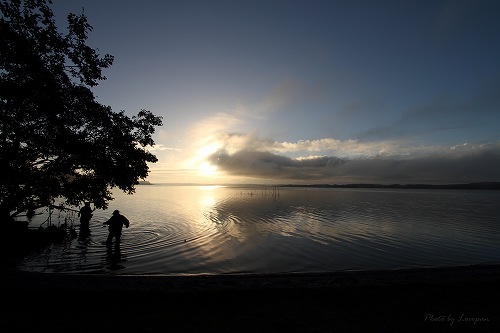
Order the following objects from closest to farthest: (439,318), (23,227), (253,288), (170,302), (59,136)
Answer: (439,318), (170,302), (253,288), (59,136), (23,227)

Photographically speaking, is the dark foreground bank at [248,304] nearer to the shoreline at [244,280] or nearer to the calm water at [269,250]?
the shoreline at [244,280]

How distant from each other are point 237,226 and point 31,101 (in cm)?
2706

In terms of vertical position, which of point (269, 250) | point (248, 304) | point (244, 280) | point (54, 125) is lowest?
point (269, 250)

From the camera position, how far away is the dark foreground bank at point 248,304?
27.1 ft

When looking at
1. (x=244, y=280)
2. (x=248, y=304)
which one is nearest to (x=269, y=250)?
(x=244, y=280)

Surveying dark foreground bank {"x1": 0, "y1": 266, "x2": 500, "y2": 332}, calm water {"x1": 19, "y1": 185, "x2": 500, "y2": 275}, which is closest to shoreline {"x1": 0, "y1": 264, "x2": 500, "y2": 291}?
dark foreground bank {"x1": 0, "y1": 266, "x2": 500, "y2": 332}

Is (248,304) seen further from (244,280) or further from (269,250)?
(269,250)

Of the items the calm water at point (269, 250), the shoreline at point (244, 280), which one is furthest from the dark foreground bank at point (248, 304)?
the calm water at point (269, 250)

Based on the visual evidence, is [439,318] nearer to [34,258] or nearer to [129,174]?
[129,174]

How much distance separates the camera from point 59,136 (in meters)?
15.1

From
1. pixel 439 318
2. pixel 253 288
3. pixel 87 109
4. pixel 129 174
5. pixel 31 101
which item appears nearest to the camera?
pixel 439 318

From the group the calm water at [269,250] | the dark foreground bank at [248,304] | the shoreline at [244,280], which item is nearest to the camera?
the dark foreground bank at [248,304]

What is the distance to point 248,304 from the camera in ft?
32.8

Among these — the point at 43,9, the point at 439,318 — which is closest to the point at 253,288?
the point at 439,318
